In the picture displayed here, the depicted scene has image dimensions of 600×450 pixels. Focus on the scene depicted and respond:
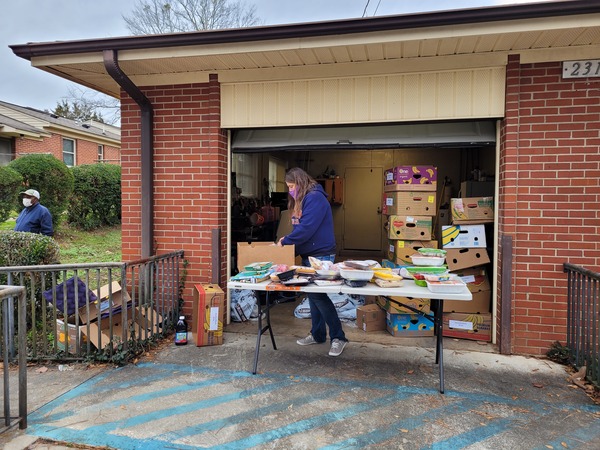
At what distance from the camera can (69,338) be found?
3756 mm

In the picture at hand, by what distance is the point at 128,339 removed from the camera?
12.6ft

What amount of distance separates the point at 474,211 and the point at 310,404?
2829mm

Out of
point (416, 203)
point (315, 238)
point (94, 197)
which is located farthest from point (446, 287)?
point (94, 197)

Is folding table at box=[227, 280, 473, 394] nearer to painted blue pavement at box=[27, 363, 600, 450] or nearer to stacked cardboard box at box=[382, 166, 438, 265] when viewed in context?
painted blue pavement at box=[27, 363, 600, 450]

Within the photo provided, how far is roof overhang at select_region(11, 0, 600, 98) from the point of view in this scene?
326 centimetres

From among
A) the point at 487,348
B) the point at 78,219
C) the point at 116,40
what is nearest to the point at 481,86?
the point at 487,348

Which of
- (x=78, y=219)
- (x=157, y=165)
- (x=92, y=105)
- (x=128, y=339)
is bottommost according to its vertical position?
(x=128, y=339)

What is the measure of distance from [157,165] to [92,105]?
2062 centimetres

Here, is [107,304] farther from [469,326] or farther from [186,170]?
[469,326]

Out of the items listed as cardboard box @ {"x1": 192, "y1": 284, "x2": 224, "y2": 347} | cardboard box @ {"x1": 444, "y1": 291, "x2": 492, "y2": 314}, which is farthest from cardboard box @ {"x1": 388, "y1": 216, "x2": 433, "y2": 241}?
cardboard box @ {"x1": 192, "y1": 284, "x2": 224, "y2": 347}

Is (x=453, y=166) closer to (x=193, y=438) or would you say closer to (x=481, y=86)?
(x=481, y=86)

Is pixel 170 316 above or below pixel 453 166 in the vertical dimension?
below

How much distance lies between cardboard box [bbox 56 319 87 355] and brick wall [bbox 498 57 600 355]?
163 inches

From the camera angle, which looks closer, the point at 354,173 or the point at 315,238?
the point at 315,238
